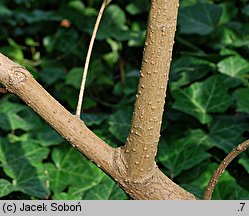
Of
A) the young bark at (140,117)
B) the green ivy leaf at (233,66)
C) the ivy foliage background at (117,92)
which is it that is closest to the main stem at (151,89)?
the young bark at (140,117)

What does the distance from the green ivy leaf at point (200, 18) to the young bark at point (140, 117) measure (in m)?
1.04

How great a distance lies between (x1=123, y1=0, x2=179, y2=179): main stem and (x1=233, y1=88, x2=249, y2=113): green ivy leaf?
0.60 m

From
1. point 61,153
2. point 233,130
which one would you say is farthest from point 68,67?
point 233,130

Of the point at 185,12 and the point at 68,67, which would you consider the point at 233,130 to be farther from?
the point at 68,67

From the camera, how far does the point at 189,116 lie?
1.74 metres

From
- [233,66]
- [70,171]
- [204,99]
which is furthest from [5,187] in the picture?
[233,66]

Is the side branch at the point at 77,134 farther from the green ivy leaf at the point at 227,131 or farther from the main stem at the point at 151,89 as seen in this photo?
the green ivy leaf at the point at 227,131

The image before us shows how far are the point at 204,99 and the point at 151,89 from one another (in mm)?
741

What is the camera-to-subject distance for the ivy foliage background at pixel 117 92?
5.08 feet

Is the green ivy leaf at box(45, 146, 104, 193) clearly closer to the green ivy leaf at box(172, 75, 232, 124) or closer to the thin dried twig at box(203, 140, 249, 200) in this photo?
the green ivy leaf at box(172, 75, 232, 124)

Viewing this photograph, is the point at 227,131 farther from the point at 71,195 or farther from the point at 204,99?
the point at 71,195

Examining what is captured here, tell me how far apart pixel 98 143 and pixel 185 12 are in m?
1.14

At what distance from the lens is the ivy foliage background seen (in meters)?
1.55

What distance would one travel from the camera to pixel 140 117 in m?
0.98
